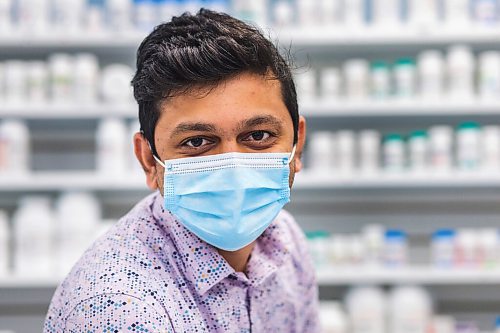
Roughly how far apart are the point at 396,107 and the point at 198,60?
1857mm

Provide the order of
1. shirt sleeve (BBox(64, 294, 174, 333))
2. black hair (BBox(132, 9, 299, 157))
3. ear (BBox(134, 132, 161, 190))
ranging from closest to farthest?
shirt sleeve (BBox(64, 294, 174, 333)), black hair (BBox(132, 9, 299, 157)), ear (BBox(134, 132, 161, 190))

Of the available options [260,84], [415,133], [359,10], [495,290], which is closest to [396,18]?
[359,10]

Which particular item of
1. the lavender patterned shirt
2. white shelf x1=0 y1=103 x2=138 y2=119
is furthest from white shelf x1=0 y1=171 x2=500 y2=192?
the lavender patterned shirt

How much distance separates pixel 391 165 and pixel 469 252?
0.51m

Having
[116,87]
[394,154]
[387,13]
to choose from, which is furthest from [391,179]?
[116,87]

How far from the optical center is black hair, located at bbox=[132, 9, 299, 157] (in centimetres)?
101

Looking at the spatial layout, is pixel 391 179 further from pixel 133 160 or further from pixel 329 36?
pixel 133 160

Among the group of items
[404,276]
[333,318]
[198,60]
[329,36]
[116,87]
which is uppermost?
[329,36]

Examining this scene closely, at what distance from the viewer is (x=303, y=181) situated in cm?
272

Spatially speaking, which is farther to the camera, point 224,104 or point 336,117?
point 336,117

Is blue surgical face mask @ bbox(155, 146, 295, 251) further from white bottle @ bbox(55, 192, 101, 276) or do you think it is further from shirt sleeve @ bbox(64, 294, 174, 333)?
white bottle @ bbox(55, 192, 101, 276)

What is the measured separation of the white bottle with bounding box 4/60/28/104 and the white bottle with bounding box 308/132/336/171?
1290mm

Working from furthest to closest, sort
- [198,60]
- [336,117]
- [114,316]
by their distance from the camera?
1. [336,117]
2. [198,60]
3. [114,316]

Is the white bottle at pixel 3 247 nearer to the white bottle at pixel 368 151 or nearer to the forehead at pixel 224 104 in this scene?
the white bottle at pixel 368 151
